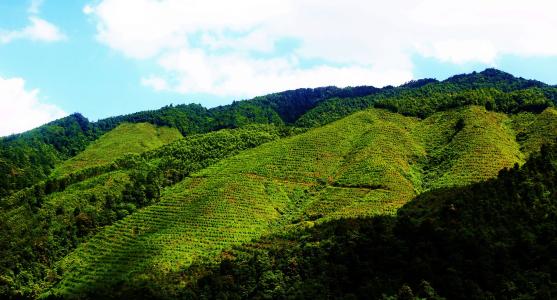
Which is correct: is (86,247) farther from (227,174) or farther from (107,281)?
(227,174)

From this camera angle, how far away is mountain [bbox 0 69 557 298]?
9075 centimetres

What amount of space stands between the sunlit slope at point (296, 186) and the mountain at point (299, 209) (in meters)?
0.47

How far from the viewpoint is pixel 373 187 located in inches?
5012

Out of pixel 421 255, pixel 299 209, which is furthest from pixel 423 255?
pixel 299 209

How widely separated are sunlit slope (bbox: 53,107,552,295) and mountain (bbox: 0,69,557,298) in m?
0.47

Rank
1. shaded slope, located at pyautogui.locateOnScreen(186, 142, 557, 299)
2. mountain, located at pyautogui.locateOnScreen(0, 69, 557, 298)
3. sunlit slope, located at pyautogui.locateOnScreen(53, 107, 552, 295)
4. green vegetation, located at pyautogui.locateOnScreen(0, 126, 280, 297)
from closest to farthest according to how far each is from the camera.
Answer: shaded slope, located at pyautogui.locateOnScreen(186, 142, 557, 299) < mountain, located at pyautogui.locateOnScreen(0, 69, 557, 298) < sunlit slope, located at pyautogui.locateOnScreen(53, 107, 552, 295) < green vegetation, located at pyautogui.locateOnScreen(0, 126, 280, 297)

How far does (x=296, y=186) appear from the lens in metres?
136

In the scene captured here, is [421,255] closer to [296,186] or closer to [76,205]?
[296,186]

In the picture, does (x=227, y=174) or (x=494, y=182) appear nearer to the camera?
(x=494, y=182)

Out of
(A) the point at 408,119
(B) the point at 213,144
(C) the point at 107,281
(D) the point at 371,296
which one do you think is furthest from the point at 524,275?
(B) the point at 213,144

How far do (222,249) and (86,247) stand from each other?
3675 cm

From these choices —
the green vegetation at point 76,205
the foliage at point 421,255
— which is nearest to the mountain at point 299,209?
the foliage at point 421,255

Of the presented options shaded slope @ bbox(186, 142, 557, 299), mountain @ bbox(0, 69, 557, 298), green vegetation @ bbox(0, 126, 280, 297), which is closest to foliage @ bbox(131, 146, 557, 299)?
shaded slope @ bbox(186, 142, 557, 299)

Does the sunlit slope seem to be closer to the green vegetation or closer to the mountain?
the mountain
